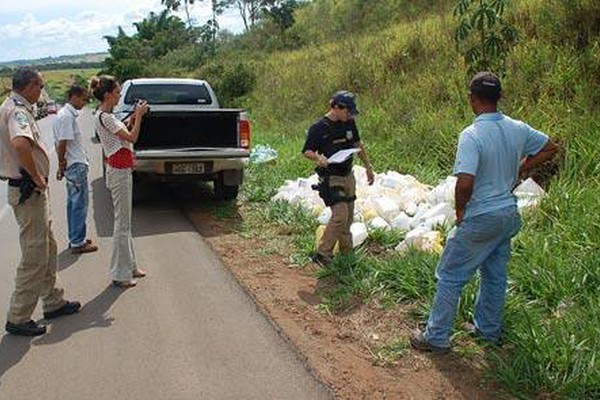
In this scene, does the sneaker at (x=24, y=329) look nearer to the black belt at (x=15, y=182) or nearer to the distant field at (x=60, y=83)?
the black belt at (x=15, y=182)

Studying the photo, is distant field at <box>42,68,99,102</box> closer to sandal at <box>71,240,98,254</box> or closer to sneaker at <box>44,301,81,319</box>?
sandal at <box>71,240,98,254</box>

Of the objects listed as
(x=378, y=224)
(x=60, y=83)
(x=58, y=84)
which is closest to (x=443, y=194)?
(x=378, y=224)

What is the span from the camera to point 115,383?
3951 millimetres

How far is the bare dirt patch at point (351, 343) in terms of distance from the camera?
3820 mm

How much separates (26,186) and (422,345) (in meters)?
3.06

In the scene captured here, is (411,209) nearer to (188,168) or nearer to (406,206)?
(406,206)

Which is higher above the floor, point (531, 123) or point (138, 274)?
point (531, 123)

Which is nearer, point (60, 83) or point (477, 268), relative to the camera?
point (477, 268)

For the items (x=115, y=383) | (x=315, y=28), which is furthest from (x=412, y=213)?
(x=315, y=28)

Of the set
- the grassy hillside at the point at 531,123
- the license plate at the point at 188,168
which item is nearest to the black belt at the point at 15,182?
the grassy hillside at the point at 531,123

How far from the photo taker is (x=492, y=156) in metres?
3.86

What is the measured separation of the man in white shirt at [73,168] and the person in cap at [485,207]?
4.29m

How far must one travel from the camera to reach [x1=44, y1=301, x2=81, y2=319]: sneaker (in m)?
5.08

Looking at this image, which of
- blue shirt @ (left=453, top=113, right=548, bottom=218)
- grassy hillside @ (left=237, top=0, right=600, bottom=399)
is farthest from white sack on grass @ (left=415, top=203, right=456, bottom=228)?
blue shirt @ (left=453, top=113, right=548, bottom=218)
